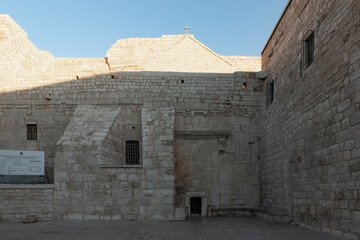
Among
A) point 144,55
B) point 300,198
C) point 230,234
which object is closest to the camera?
point 230,234

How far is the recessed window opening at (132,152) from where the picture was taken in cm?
1222

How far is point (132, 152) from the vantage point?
12.2 metres

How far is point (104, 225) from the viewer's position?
8766 mm

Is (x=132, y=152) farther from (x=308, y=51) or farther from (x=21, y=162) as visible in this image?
(x=308, y=51)

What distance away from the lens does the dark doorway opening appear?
1205cm

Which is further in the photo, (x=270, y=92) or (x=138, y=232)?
(x=270, y=92)

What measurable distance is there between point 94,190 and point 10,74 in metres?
6.60

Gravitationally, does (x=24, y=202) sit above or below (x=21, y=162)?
below

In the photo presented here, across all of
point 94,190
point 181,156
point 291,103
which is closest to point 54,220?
point 94,190

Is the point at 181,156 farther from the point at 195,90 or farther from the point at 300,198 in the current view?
the point at 300,198

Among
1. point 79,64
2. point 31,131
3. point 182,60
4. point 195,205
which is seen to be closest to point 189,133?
point 195,205

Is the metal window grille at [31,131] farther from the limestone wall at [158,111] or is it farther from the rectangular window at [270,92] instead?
the rectangular window at [270,92]

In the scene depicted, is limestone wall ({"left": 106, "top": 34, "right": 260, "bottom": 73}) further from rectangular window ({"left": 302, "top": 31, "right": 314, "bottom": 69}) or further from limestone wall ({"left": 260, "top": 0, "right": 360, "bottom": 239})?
rectangular window ({"left": 302, "top": 31, "right": 314, "bottom": 69})

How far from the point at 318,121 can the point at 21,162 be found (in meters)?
9.40
